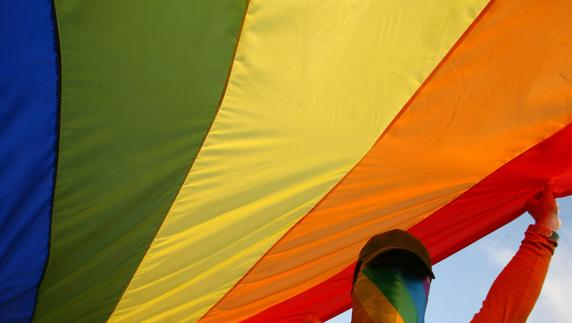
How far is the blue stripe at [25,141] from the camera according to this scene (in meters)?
1.47

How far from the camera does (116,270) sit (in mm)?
2252

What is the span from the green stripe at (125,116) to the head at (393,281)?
0.67 metres

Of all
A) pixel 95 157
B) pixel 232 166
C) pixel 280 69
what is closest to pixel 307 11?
pixel 280 69

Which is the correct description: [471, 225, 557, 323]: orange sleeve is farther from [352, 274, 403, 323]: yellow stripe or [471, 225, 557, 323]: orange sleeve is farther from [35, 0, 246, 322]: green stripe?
[35, 0, 246, 322]: green stripe

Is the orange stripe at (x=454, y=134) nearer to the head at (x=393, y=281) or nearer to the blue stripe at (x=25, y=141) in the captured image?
the head at (x=393, y=281)

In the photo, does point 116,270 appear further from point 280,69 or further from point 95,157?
point 280,69

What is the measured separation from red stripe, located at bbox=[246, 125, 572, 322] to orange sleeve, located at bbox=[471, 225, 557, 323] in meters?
0.33

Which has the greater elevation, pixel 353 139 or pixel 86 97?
pixel 353 139

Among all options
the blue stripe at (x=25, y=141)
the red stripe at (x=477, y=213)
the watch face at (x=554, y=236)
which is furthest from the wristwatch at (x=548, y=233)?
the blue stripe at (x=25, y=141)

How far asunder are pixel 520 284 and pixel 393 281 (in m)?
0.52

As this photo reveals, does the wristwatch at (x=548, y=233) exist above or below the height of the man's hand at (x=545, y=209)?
below

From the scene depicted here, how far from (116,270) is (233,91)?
2.94 ft

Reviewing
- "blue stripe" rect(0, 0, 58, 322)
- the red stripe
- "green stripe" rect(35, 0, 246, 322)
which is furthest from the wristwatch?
"blue stripe" rect(0, 0, 58, 322)

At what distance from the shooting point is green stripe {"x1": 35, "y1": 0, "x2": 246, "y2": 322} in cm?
158
